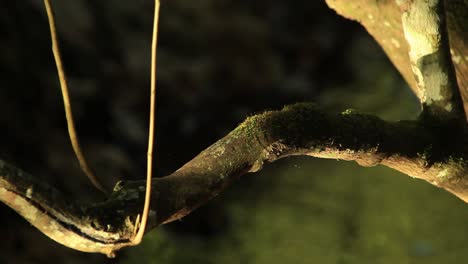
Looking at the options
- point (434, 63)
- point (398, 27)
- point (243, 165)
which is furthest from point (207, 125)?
point (243, 165)

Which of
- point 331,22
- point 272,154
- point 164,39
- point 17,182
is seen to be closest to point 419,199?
point 331,22

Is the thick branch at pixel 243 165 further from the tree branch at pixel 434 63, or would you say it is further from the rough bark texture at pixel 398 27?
the rough bark texture at pixel 398 27

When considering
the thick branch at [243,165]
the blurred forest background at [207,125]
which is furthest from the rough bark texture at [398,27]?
the blurred forest background at [207,125]

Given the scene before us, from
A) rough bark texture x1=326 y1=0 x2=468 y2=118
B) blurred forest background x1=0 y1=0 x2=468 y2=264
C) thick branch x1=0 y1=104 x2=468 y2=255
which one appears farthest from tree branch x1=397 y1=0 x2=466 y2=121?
blurred forest background x1=0 y1=0 x2=468 y2=264

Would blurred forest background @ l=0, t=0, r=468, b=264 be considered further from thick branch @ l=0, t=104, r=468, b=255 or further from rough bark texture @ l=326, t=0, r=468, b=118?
thick branch @ l=0, t=104, r=468, b=255

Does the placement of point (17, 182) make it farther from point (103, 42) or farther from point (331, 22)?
point (331, 22)

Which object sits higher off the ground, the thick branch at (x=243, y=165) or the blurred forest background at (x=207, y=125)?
the thick branch at (x=243, y=165)

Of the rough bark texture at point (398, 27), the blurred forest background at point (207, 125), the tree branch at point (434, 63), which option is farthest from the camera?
the blurred forest background at point (207, 125)
